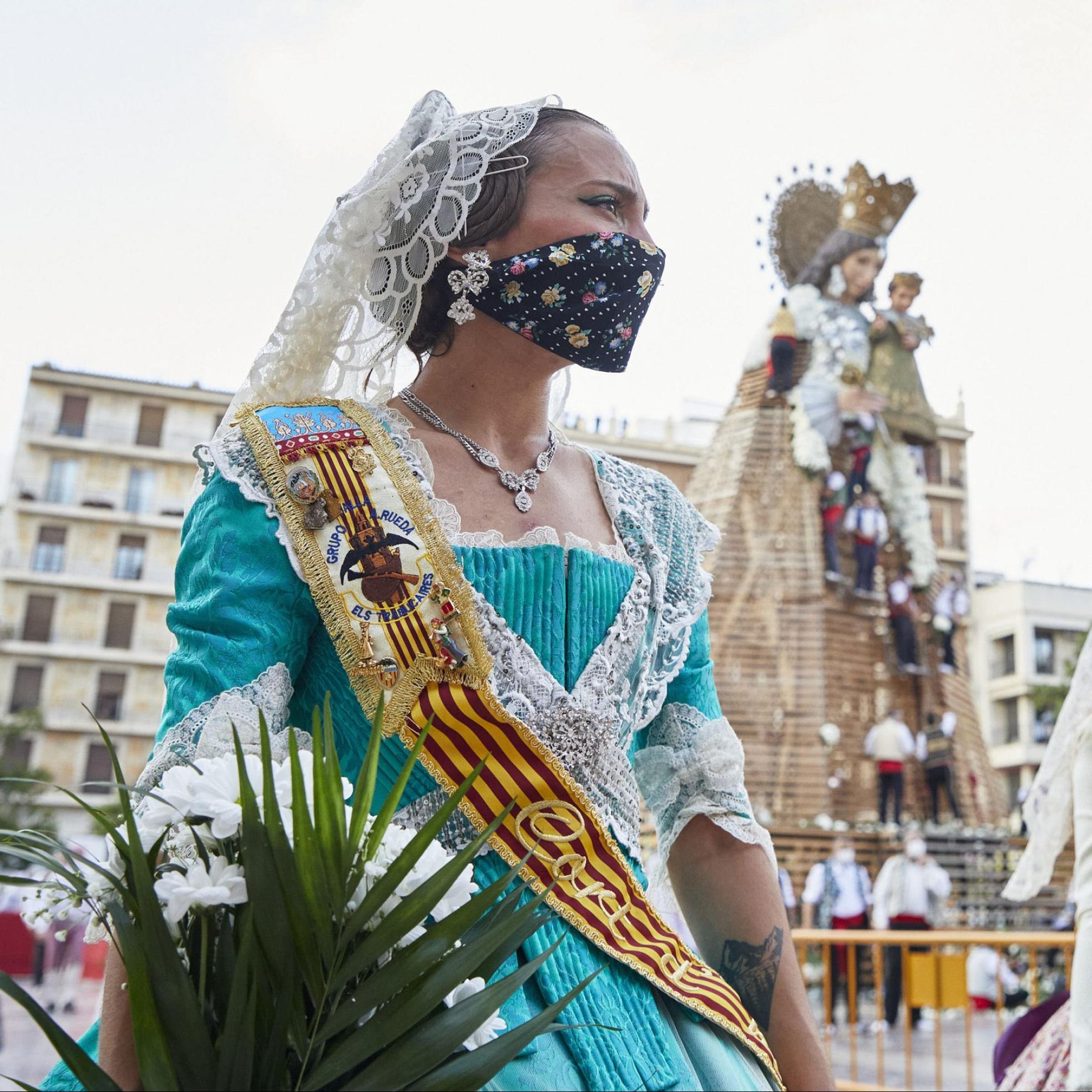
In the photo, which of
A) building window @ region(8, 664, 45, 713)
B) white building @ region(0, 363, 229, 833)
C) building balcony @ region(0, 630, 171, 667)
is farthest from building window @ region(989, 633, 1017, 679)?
building window @ region(8, 664, 45, 713)

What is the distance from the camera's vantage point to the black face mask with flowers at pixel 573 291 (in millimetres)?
1789

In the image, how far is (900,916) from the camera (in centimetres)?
1350

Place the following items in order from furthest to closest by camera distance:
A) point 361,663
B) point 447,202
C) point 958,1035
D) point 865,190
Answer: point 865,190 < point 958,1035 < point 447,202 < point 361,663

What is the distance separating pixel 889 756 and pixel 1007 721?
22.2 metres

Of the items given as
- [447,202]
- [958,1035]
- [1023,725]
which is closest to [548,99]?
[447,202]

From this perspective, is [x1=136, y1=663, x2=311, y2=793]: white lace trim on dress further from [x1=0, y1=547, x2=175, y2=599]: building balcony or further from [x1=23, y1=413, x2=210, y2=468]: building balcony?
[x1=23, y1=413, x2=210, y2=468]: building balcony

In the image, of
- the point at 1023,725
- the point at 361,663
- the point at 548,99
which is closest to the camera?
the point at 361,663

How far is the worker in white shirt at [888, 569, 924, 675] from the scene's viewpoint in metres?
21.4

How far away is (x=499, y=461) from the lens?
1.82m

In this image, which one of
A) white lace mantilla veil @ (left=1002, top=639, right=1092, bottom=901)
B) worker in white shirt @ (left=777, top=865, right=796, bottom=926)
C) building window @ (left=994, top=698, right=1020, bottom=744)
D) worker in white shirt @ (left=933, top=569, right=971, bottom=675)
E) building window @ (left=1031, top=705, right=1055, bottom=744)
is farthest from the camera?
building window @ (left=994, top=698, right=1020, bottom=744)

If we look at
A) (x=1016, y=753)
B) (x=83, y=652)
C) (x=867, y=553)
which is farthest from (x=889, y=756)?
(x=83, y=652)

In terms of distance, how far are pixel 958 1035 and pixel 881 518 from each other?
417 inches

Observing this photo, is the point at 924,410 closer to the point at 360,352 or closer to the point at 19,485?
the point at 360,352

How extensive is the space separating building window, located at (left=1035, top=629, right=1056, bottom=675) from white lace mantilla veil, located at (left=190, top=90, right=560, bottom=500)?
39865mm
